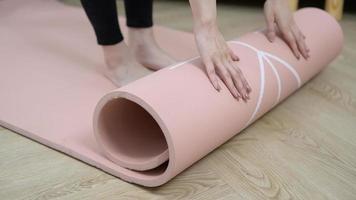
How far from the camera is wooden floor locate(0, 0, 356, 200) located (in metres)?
0.84

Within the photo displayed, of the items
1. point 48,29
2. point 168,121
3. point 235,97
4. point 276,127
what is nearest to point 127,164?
point 168,121

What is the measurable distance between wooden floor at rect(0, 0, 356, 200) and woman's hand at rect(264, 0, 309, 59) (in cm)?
16

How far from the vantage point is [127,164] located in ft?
2.92

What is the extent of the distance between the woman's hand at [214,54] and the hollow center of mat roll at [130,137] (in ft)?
0.64

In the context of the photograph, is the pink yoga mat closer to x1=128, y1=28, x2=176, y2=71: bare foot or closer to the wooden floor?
the wooden floor

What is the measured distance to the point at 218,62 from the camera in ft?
3.07

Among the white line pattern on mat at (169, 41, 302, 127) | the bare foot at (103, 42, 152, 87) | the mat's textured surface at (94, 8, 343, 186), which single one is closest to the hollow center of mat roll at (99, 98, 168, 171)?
the mat's textured surface at (94, 8, 343, 186)

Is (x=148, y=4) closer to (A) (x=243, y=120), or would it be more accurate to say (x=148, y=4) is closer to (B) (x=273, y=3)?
(B) (x=273, y=3)

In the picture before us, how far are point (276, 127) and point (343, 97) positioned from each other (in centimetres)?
30

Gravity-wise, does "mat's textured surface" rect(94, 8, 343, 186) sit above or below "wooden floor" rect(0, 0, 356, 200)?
above

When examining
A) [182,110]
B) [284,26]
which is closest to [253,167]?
[182,110]

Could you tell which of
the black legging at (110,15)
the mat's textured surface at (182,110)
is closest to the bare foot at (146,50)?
the black legging at (110,15)

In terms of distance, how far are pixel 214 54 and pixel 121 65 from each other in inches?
17.2

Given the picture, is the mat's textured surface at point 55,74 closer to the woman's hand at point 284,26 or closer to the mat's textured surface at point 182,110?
the mat's textured surface at point 182,110
